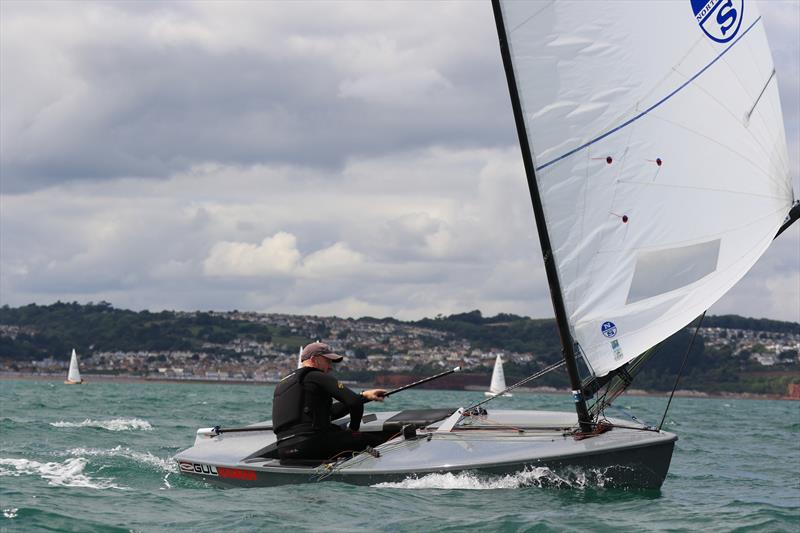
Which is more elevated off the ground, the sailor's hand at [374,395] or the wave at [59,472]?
the sailor's hand at [374,395]

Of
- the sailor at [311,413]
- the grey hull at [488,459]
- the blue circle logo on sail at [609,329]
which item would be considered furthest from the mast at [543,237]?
the sailor at [311,413]

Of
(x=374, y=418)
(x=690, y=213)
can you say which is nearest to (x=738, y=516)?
(x=690, y=213)

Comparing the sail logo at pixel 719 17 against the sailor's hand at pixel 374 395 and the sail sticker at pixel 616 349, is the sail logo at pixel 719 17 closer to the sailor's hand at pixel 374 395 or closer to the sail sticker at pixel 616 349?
the sail sticker at pixel 616 349

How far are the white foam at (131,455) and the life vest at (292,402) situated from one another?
6.54 ft

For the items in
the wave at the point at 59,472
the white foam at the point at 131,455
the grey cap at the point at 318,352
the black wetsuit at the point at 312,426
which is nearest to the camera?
the black wetsuit at the point at 312,426

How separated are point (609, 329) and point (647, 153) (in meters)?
1.73

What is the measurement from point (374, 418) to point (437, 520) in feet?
12.0

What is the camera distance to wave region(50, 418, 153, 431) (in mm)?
19219

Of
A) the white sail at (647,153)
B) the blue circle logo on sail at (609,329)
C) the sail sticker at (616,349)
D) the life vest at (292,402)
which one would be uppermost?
the white sail at (647,153)

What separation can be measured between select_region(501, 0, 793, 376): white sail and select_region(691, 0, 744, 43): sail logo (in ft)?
0.04

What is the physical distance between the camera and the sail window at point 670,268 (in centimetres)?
1017

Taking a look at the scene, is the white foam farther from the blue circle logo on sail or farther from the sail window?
the sail window

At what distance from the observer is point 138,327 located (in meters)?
154

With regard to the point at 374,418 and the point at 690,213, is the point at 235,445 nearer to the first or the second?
the point at 374,418
